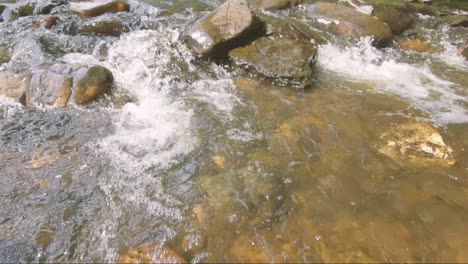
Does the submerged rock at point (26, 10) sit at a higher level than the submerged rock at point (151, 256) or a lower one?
lower

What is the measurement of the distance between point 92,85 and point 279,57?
274cm

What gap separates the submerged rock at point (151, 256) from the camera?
2822 millimetres

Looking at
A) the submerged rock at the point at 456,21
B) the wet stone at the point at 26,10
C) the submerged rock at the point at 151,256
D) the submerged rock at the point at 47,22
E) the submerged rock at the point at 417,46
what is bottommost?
the wet stone at the point at 26,10

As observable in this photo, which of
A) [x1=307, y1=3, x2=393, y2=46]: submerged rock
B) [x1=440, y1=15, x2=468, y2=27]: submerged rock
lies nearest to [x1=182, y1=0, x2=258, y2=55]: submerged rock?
[x1=307, y1=3, x2=393, y2=46]: submerged rock

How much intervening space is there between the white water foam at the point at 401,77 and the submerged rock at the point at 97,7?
4.19m

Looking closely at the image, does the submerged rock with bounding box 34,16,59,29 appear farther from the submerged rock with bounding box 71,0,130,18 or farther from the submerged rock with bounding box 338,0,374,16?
the submerged rock with bounding box 338,0,374,16

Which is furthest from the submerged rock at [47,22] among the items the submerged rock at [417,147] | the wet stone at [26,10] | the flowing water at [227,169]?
the submerged rock at [417,147]

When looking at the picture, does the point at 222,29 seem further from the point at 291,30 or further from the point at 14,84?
the point at 14,84

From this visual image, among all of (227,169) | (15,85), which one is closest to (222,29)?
(227,169)

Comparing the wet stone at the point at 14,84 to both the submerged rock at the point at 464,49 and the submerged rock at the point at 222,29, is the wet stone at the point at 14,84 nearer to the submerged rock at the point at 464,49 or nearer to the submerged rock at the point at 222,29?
the submerged rock at the point at 222,29

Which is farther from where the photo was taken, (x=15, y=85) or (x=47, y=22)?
(x=47, y=22)

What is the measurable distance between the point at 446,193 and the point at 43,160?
4139 millimetres

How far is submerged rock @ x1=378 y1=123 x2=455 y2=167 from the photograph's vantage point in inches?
155

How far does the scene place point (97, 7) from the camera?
23.7ft
